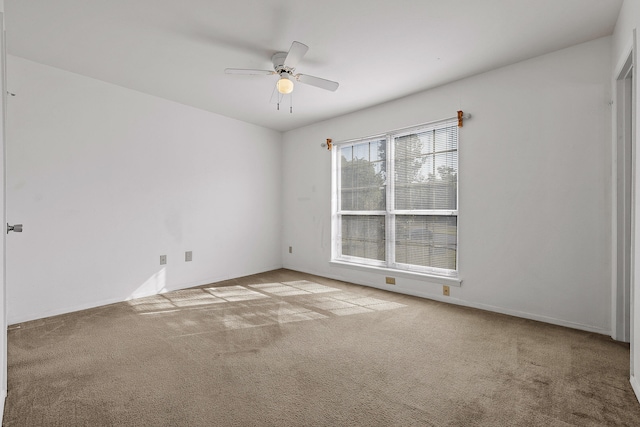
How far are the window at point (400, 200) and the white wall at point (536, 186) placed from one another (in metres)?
0.19

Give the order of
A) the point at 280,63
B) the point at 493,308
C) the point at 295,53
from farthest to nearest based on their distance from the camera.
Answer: the point at 493,308, the point at 280,63, the point at 295,53

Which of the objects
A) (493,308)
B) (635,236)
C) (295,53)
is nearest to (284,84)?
(295,53)

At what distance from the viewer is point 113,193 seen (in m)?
3.46

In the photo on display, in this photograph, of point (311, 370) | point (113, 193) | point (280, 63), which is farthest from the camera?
point (113, 193)

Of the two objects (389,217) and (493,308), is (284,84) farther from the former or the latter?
(493,308)

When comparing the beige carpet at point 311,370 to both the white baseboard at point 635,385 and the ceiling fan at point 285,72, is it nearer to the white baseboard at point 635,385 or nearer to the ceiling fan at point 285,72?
the white baseboard at point 635,385

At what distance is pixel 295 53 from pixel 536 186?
2.54 metres

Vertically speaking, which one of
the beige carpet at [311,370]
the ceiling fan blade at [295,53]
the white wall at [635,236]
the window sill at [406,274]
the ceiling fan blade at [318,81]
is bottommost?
the beige carpet at [311,370]

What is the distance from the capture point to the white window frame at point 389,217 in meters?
3.56

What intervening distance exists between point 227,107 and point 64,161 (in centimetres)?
198

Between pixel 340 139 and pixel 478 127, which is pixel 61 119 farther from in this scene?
pixel 478 127

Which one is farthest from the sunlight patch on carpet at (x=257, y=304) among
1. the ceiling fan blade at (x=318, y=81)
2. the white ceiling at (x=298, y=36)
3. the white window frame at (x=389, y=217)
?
the white ceiling at (x=298, y=36)

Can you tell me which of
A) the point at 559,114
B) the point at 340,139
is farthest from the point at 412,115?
the point at 559,114

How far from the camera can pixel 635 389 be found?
174cm
